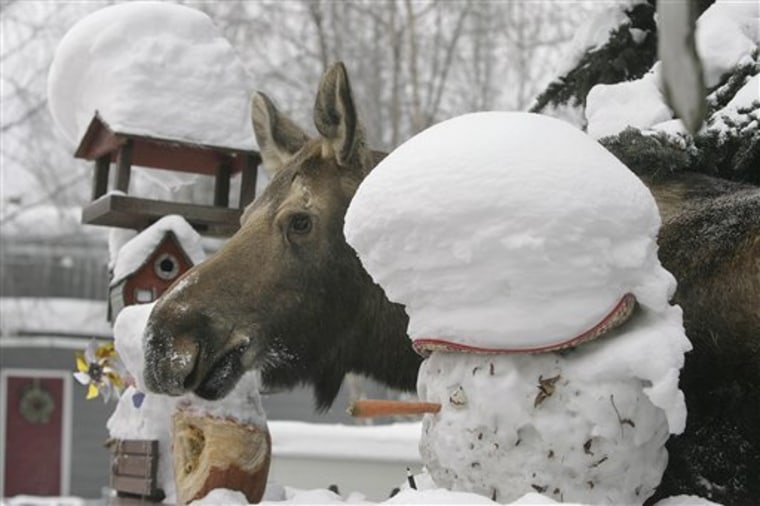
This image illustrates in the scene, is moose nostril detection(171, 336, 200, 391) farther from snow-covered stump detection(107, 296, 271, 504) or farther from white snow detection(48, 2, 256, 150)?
white snow detection(48, 2, 256, 150)

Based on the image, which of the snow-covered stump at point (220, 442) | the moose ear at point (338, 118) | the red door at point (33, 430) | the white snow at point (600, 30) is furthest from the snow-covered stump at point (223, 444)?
the red door at point (33, 430)

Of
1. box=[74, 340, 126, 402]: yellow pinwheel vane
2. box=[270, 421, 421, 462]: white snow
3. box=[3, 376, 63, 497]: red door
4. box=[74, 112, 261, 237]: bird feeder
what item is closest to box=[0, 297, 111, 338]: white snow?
box=[3, 376, 63, 497]: red door

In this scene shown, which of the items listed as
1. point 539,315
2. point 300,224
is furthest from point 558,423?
point 300,224

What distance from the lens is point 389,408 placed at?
77.8 inches

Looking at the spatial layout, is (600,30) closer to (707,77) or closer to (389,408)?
(707,77)

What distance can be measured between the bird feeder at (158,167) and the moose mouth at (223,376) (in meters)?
1.60

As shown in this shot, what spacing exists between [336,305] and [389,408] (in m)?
0.87

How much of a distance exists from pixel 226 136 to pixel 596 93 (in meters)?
1.43

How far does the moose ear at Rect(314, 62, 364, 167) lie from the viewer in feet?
9.10

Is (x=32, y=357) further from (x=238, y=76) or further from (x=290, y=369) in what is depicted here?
(x=290, y=369)

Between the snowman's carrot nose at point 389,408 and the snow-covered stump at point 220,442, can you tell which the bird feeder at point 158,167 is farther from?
the snowman's carrot nose at point 389,408

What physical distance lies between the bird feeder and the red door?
1077 centimetres

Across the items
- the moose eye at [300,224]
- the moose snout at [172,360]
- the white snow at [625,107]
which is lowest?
the moose snout at [172,360]

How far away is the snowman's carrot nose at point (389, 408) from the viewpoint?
6.30ft
